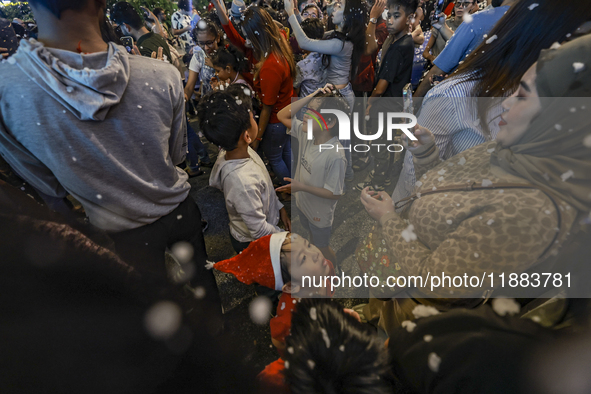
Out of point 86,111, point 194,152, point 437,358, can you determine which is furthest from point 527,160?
point 194,152

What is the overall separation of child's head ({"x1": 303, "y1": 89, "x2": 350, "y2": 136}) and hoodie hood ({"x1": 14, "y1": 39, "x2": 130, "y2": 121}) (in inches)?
31.9

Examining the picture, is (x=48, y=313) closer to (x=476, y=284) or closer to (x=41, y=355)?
(x=41, y=355)

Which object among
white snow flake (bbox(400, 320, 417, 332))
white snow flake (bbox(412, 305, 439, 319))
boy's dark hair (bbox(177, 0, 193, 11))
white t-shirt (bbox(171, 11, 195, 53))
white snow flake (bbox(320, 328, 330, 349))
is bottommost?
white snow flake (bbox(412, 305, 439, 319))

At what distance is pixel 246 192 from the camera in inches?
42.9

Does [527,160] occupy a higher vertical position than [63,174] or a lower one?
Answer: higher

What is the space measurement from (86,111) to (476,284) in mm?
1127

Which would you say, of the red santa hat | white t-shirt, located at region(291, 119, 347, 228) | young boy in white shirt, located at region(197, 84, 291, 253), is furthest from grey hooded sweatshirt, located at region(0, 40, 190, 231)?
white t-shirt, located at region(291, 119, 347, 228)

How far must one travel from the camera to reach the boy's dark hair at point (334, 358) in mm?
441

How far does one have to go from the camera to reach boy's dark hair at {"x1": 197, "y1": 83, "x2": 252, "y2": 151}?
112cm

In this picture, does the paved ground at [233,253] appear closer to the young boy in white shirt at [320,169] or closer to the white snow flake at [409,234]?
the young boy in white shirt at [320,169]

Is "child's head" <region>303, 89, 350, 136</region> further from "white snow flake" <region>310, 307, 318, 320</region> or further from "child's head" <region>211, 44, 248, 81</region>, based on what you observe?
"white snow flake" <region>310, 307, 318, 320</region>

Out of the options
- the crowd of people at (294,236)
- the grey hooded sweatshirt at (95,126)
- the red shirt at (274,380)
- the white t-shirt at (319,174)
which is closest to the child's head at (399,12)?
the crowd of people at (294,236)

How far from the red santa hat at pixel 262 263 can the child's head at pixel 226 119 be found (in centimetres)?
52

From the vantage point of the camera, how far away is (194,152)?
2.54 m
